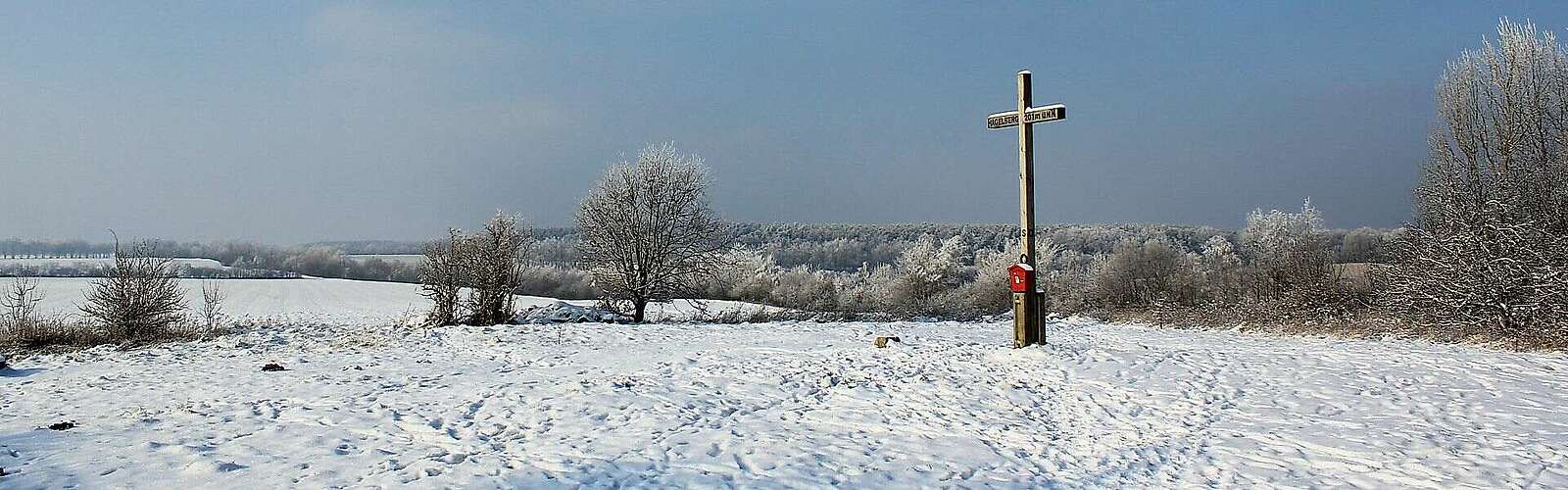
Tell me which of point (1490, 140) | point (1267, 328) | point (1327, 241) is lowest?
point (1267, 328)

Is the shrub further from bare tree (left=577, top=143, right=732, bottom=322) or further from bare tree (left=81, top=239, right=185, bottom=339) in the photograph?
bare tree (left=81, top=239, right=185, bottom=339)

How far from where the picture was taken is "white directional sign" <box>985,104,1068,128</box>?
1248 cm

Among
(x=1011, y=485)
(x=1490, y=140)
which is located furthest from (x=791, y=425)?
(x=1490, y=140)

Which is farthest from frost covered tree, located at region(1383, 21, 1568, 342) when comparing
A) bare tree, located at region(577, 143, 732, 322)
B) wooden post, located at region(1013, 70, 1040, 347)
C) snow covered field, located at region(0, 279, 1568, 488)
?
bare tree, located at region(577, 143, 732, 322)

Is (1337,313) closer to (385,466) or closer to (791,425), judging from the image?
(791,425)

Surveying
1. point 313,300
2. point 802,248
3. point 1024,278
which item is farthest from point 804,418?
point 802,248

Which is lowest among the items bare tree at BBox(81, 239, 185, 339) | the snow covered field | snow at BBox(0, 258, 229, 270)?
the snow covered field

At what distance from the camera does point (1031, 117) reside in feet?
42.2

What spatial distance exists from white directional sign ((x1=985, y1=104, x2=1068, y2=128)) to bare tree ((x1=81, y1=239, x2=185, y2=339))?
1824 cm

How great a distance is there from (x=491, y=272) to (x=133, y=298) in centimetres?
778

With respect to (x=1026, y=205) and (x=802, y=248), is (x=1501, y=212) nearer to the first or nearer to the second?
(x=1026, y=205)

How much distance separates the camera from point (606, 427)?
24.3 ft

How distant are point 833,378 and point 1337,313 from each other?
1897 cm

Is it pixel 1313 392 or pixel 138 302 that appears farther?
pixel 138 302
